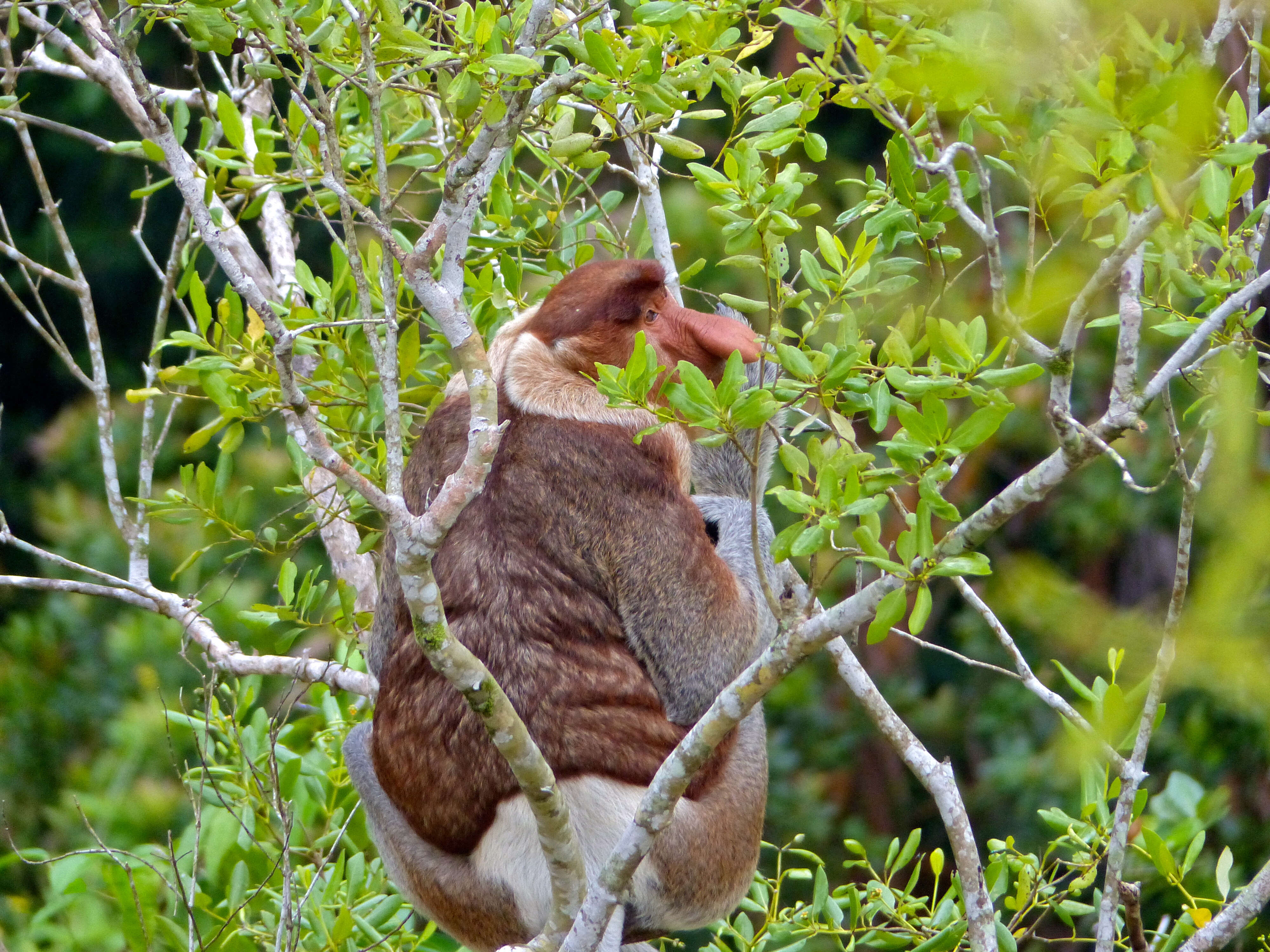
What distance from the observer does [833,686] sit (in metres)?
6.54

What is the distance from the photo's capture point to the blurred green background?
203 inches

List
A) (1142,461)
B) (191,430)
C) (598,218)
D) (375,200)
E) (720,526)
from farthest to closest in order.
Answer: (191,430)
(1142,461)
(375,200)
(598,218)
(720,526)

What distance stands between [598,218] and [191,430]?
4.88 m

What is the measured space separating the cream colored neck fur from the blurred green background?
2366 millimetres

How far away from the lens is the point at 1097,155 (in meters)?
1.59

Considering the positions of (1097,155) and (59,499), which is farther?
(59,499)

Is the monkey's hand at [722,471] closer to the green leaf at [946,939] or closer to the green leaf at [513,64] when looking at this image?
the green leaf at [946,939]

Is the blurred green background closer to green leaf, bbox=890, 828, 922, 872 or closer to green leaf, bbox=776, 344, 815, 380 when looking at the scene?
green leaf, bbox=890, 828, 922, 872

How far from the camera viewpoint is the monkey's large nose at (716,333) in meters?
2.82

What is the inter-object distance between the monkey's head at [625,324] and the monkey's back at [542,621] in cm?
20

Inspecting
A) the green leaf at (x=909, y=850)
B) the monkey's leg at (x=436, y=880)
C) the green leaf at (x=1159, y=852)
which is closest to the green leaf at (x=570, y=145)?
the monkey's leg at (x=436, y=880)

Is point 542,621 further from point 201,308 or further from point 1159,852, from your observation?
point 1159,852

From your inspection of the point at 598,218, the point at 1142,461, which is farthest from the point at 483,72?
the point at 1142,461

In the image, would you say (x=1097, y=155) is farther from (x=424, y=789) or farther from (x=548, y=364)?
(x=424, y=789)
